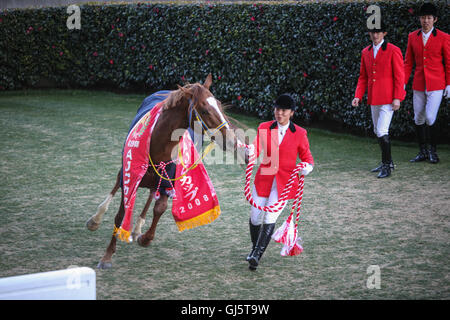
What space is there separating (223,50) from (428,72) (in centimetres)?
421

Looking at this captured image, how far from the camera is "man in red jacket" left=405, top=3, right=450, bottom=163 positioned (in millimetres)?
6879

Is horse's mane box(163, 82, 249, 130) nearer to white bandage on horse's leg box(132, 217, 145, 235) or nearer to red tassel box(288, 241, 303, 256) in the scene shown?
red tassel box(288, 241, 303, 256)

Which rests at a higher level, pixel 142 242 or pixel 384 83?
pixel 384 83

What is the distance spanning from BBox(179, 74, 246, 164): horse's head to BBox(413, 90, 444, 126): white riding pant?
13.9 feet

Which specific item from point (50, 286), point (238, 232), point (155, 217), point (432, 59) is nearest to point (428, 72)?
point (432, 59)

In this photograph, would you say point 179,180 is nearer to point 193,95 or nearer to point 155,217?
point 155,217

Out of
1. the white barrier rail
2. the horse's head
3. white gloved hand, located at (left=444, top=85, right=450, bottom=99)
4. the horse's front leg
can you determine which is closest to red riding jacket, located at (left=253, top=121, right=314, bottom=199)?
the horse's head

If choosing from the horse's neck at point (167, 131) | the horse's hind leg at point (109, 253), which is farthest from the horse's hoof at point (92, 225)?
the horse's neck at point (167, 131)

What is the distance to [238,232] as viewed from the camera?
493 cm

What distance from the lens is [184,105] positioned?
12.7 feet

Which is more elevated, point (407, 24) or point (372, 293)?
point (407, 24)
